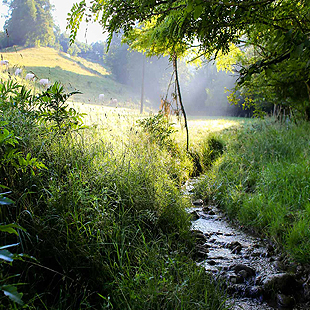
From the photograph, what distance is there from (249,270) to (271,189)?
1.66 metres

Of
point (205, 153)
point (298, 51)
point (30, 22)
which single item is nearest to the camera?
point (298, 51)

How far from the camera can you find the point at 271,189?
3.85m

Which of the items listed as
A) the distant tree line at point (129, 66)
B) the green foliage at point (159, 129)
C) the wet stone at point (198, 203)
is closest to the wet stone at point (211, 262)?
the wet stone at point (198, 203)

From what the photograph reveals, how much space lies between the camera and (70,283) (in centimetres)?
192

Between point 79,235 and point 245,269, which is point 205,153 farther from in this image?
point 79,235

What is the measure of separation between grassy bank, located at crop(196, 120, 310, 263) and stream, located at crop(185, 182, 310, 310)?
0.18 metres

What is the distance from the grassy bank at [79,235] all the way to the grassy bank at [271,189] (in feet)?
3.39

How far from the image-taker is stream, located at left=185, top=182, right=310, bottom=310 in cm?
219

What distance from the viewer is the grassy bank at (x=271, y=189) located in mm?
2924

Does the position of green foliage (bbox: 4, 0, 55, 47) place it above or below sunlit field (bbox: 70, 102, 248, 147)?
above

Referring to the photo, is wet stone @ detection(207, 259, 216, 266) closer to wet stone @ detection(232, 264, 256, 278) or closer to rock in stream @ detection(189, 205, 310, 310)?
rock in stream @ detection(189, 205, 310, 310)

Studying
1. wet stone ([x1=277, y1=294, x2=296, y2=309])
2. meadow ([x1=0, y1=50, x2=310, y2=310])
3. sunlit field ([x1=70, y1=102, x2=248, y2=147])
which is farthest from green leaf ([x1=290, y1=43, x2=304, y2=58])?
sunlit field ([x1=70, y1=102, x2=248, y2=147])

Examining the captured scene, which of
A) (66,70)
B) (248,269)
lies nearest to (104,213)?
(248,269)

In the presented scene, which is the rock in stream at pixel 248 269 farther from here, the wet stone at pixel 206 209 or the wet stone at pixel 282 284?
the wet stone at pixel 206 209
